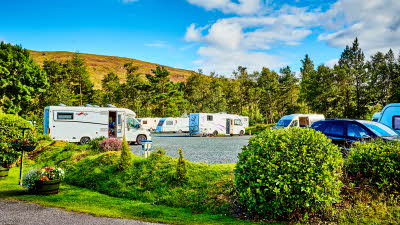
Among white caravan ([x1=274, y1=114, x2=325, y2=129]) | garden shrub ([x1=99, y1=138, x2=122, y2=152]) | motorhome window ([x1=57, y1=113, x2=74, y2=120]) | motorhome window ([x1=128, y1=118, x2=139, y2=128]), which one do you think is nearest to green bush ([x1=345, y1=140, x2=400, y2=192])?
garden shrub ([x1=99, y1=138, x2=122, y2=152])

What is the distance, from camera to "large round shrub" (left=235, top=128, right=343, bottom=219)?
499 cm

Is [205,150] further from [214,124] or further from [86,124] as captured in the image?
[214,124]

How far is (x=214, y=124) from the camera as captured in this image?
2861 centimetres

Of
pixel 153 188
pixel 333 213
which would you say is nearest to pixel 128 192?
pixel 153 188

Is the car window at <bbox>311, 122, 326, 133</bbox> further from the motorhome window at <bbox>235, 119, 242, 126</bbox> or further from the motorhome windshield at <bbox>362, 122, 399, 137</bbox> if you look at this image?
the motorhome window at <bbox>235, 119, 242, 126</bbox>

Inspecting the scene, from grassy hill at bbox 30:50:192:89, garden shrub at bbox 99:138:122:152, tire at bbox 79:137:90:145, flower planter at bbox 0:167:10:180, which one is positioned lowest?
flower planter at bbox 0:167:10:180

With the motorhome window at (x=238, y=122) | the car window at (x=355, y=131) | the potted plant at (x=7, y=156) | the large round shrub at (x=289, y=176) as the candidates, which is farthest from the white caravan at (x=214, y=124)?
the large round shrub at (x=289, y=176)

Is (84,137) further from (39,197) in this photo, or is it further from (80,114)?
(39,197)

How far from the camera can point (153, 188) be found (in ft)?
24.2

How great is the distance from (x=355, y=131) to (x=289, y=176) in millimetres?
5440

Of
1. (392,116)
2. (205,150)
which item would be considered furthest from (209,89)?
(392,116)

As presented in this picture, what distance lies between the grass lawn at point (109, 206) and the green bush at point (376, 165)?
2941 millimetres

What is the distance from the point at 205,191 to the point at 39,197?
4.05 meters

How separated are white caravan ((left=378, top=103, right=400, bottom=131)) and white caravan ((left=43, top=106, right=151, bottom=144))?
13.9m
